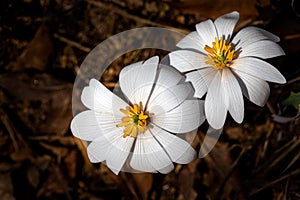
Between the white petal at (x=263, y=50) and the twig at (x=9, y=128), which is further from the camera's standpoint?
the twig at (x=9, y=128)

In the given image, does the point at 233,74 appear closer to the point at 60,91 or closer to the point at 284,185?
the point at 284,185

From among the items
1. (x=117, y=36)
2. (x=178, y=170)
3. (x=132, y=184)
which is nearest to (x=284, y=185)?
(x=178, y=170)

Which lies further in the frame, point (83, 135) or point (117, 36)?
point (117, 36)

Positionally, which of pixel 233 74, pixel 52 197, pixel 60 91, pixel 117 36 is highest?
pixel 233 74

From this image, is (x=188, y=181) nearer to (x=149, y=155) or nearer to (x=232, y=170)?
(x=232, y=170)

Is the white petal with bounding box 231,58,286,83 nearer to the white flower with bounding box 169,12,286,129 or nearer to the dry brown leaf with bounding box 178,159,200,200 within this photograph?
the white flower with bounding box 169,12,286,129

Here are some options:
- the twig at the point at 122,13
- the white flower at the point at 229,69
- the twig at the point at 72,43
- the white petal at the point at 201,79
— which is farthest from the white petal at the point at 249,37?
the twig at the point at 72,43

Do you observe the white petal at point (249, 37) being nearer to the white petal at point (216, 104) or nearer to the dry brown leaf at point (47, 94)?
the white petal at point (216, 104)

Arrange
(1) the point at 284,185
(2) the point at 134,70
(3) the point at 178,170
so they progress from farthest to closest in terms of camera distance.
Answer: (3) the point at 178,170
(1) the point at 284,185
(2) the point at 134,70
